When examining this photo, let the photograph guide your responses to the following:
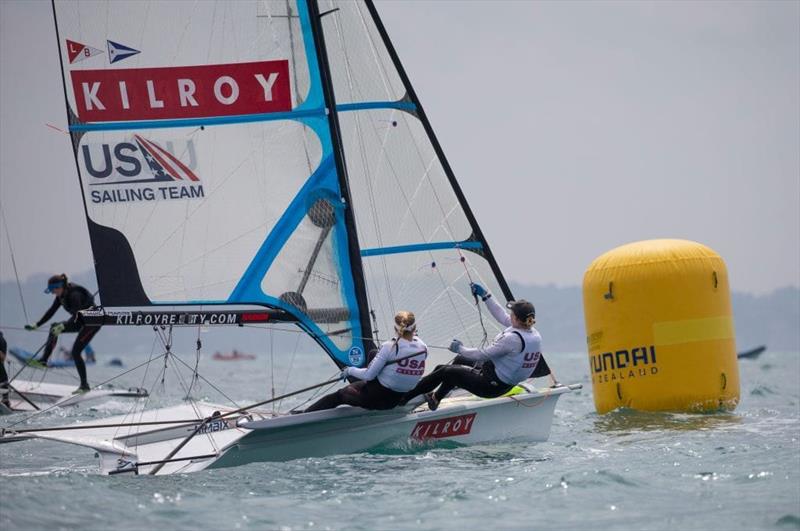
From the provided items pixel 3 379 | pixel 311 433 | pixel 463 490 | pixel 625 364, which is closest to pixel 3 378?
pixel 3 379

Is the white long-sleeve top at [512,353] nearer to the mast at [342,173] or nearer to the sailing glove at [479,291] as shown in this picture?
the sailing glove at [479,291]

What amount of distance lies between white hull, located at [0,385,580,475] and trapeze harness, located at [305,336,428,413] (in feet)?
0.41

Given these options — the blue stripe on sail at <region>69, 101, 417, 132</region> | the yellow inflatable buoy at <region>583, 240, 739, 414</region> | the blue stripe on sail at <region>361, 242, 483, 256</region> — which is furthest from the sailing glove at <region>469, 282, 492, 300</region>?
the blue stripe on sail at <region>69, 101, 417, 132</region>

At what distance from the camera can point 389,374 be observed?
966 cm

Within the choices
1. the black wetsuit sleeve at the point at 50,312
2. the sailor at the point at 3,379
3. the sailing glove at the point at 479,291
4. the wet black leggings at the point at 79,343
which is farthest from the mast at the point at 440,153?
the sailor at the point at 3,379

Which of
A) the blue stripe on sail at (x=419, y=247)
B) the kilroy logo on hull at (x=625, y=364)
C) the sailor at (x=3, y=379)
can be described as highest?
the blue stripe on sail at (x=419, y=247)

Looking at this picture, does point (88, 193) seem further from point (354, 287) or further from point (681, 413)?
point (681, 413)

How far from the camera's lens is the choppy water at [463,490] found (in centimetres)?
702

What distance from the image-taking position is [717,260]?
12.6 metres

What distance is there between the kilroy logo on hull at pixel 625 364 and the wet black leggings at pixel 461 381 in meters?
2.78

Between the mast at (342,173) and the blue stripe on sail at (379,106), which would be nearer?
the mast at (342,173)

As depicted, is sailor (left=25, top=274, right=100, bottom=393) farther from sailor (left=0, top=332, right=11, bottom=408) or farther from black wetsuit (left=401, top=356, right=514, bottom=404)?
black wetsuit (left=401, top=356, right=514, bottom=404)

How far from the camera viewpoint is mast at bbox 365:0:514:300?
11516 millimetres

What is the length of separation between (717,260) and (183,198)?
5779mm
